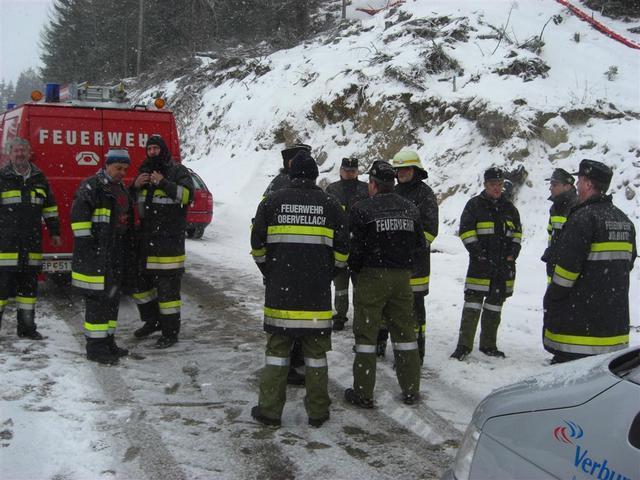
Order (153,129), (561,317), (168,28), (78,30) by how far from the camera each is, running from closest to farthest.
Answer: (561,317) → (153,129) → (168,28) → (78,30)

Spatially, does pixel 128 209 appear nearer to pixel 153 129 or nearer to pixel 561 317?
pixel 153 129

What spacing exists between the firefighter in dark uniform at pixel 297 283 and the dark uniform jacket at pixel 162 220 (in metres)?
1.89

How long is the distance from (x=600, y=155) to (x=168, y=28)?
1297 inches

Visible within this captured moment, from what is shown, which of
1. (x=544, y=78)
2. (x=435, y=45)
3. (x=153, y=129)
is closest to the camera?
(x=153, y=129)

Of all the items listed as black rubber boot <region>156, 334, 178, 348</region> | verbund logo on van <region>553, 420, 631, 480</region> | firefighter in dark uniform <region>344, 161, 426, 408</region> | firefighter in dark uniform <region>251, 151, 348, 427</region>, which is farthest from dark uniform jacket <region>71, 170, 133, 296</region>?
verbund logo on van <region>553, 420, 631, 480</region>

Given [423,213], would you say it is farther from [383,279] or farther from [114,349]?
[114,349]

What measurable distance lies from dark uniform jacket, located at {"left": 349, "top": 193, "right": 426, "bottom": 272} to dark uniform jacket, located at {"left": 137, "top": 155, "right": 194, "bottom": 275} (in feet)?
7.00

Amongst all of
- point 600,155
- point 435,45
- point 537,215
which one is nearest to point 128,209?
point 537,215

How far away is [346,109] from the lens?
58.9 feet

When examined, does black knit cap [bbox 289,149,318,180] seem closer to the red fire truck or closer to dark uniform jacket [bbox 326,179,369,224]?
dark uniform jacket [bbox 326,179,369,224]

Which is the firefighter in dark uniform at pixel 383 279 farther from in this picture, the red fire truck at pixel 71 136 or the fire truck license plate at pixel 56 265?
the fire truck license plate at pixel 56 265

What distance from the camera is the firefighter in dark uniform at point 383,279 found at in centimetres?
464

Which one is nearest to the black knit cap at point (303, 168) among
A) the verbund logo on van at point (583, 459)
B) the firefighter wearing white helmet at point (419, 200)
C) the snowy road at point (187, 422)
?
the firefighter wearing white helmet at point (419, 200)

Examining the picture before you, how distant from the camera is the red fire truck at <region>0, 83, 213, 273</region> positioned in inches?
287
